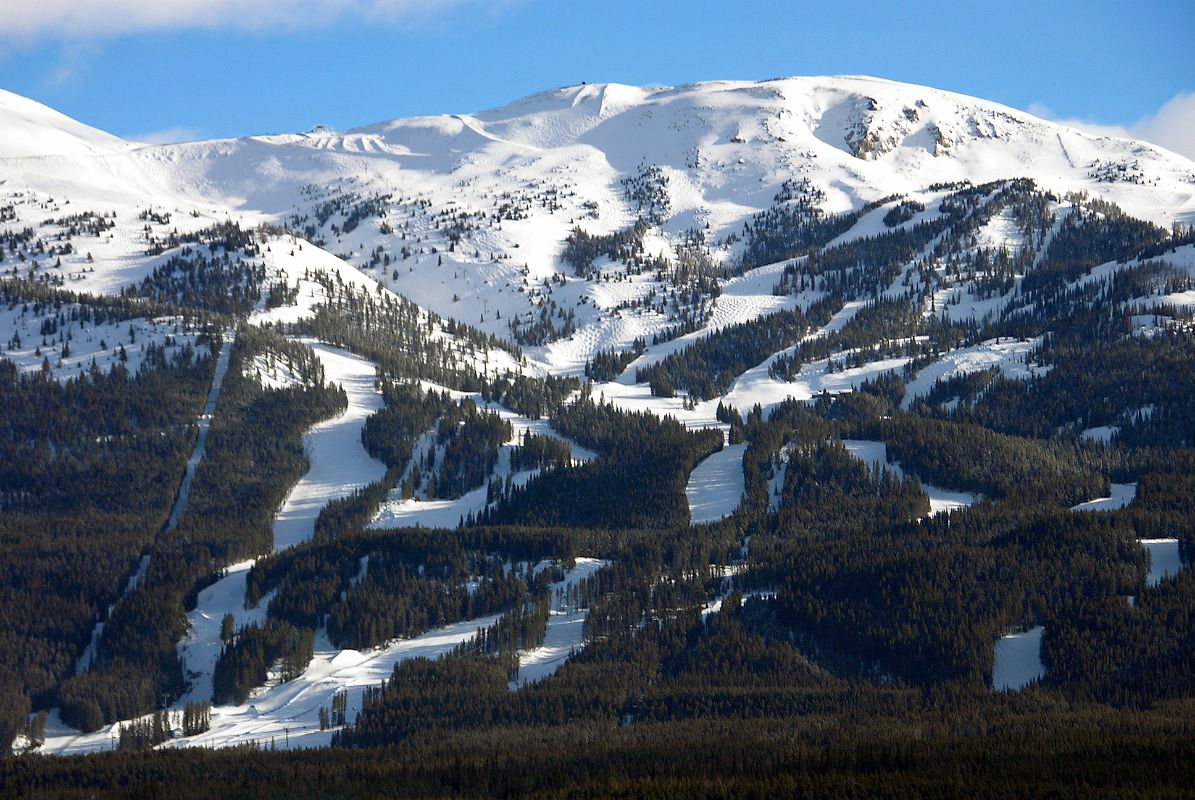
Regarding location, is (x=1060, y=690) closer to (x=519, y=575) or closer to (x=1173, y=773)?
(x=1173, y=773)

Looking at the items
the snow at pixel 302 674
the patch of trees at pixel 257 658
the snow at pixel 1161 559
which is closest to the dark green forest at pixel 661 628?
the patch of trees at pixel 257 658

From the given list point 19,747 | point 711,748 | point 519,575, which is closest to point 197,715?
point 19,747

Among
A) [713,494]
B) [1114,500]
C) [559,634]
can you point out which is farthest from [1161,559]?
[559,634]

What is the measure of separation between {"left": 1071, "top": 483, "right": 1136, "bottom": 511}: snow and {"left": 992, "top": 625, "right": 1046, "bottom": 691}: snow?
35.0 meters

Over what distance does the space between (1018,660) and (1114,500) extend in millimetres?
50172

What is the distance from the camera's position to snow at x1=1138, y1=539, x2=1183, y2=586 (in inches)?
5778

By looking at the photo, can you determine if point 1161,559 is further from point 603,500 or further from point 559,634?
point 603,500

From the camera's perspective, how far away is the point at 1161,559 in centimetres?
15088

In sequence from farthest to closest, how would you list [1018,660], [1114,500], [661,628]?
[1114,500] → [661,628] → [1018,660]

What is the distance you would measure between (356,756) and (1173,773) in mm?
61713

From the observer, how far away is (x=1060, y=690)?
421ft

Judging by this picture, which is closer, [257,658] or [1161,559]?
[1161,559]

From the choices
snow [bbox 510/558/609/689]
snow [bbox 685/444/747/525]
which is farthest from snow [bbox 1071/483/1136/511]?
snow [bbox 510/558/609/689]

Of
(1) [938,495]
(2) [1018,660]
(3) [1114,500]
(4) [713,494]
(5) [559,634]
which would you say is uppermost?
(4) [713,494]
